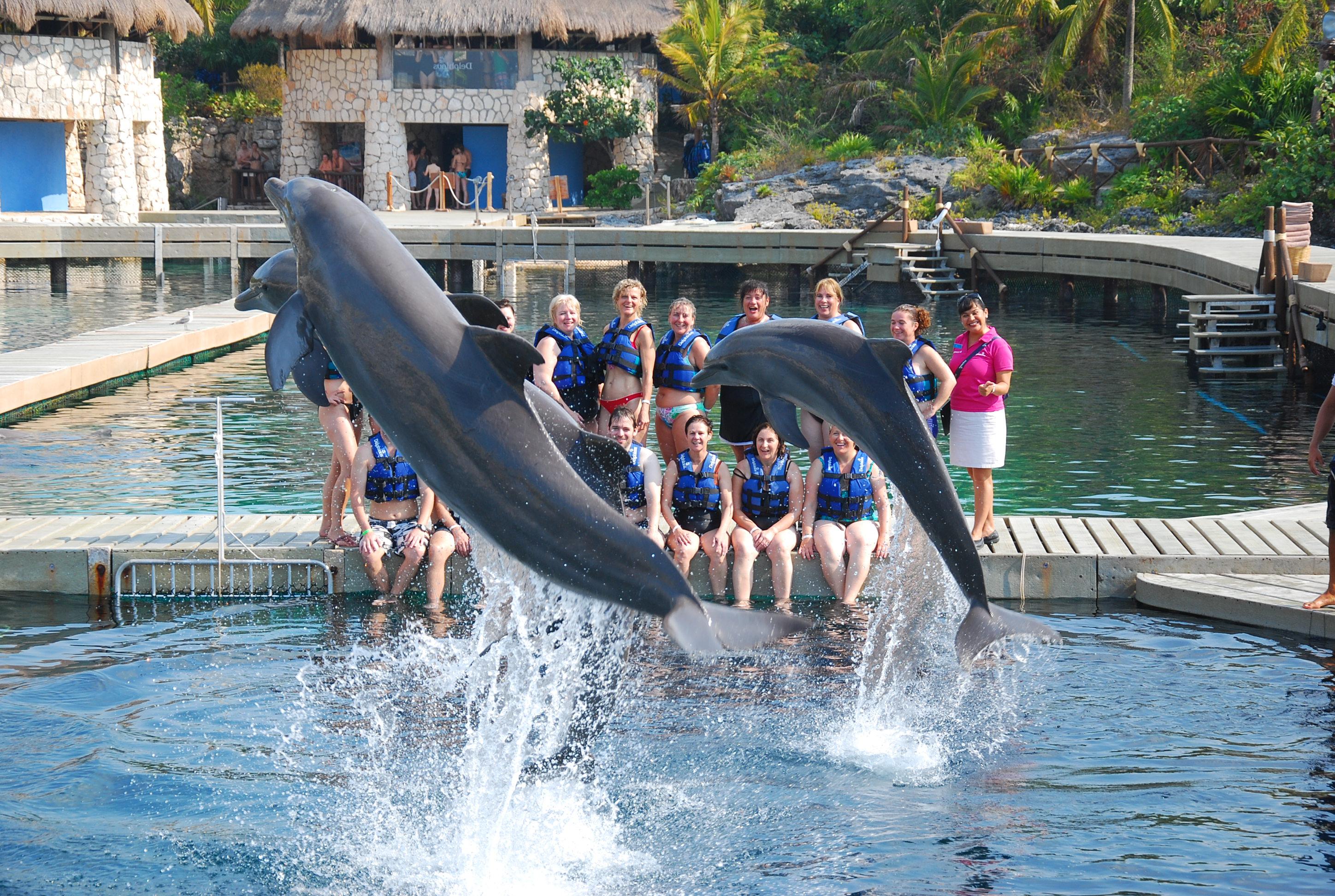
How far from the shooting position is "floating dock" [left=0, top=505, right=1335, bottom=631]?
8.93 meters

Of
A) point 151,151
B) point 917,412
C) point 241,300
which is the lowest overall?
point 917,412

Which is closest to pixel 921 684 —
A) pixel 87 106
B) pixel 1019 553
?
pixel 1019 553

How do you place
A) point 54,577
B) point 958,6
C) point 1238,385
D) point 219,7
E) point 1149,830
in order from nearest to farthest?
point 1149,830, point 54,577, point 1238,385, point 958,6, point 219,7

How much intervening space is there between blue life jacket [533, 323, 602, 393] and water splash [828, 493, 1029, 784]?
2.10 meters

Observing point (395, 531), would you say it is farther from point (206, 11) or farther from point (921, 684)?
point (206, 11)

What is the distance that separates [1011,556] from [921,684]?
1528 millimetres

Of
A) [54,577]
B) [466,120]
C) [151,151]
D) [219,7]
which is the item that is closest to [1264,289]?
[54,577]

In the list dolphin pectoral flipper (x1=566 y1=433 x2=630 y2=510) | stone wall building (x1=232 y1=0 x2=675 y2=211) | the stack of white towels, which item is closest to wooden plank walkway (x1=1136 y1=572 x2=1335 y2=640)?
dolphin pectoral flipper (x1=566 y1=433 x2=630 y2=510)

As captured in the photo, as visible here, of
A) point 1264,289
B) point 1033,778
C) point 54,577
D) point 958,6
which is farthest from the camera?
point 958,6

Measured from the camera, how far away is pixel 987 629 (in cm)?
633

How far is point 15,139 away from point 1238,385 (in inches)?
1235

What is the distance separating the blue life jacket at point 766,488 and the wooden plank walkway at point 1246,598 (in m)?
2.25

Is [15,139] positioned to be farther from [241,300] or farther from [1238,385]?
[241,300]

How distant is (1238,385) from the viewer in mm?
17516
